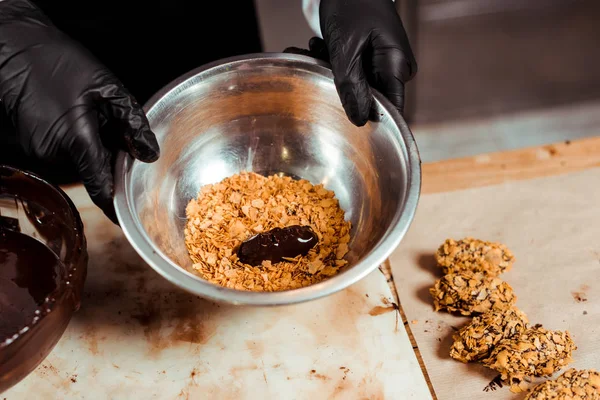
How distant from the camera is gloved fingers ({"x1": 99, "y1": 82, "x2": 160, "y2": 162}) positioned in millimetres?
1074

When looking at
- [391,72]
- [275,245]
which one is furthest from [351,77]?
[275,245]

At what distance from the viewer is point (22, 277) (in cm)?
108

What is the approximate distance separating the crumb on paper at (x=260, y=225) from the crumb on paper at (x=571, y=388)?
412 millimetres

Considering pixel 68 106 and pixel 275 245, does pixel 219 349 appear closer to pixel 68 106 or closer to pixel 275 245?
pixel 275 245

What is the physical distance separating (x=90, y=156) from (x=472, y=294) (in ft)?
2.48

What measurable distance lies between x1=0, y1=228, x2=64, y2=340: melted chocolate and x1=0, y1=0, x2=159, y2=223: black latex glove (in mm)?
146

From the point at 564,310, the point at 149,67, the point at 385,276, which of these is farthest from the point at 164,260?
the point at 149,67

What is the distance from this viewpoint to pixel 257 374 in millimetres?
1129

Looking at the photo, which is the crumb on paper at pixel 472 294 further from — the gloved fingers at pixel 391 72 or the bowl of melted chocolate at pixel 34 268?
the bowl of melted chocolate at pixel 34 268

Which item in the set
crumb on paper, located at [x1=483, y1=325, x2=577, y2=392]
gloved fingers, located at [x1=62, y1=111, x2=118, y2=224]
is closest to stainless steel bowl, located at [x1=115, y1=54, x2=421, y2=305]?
gloved fingers, located at [x1=62, y1=111, x2=118, y2=224]

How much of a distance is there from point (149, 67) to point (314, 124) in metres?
0.62

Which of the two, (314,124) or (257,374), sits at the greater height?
(314,124)

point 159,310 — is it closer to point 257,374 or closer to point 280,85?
point 257,374

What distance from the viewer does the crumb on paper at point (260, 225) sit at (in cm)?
115
